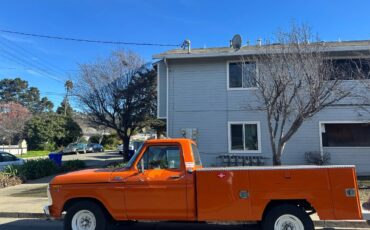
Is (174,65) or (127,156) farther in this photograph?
(127,156)

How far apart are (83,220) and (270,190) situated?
3640 mm

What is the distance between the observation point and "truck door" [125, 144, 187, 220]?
6762mm

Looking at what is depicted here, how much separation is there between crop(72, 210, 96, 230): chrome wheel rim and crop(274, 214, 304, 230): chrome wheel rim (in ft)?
11.4

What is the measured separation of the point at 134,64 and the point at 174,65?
5.19 meters

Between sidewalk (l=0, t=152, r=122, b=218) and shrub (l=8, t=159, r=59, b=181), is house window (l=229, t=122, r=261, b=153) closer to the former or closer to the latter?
sidewalk (l=0, t=152, r=122, b=218)

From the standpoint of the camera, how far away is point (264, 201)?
21.4ft

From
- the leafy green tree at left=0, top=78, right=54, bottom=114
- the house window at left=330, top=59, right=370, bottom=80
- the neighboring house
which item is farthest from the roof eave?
the leafy green tree at left=0, top=78, right=54, bottom=114

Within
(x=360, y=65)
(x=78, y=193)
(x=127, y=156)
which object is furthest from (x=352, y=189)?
(x=127, y=156)

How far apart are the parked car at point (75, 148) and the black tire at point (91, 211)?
4063 centimetres

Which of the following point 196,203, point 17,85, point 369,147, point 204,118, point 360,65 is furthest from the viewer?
point 17,85

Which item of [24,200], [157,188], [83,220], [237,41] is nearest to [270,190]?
[157,188]

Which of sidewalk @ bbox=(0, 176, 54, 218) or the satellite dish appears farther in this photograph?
the satellite dish

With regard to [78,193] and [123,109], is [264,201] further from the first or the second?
[123,109]

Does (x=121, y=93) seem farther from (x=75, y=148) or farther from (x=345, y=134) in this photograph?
(x=75, y=148)
